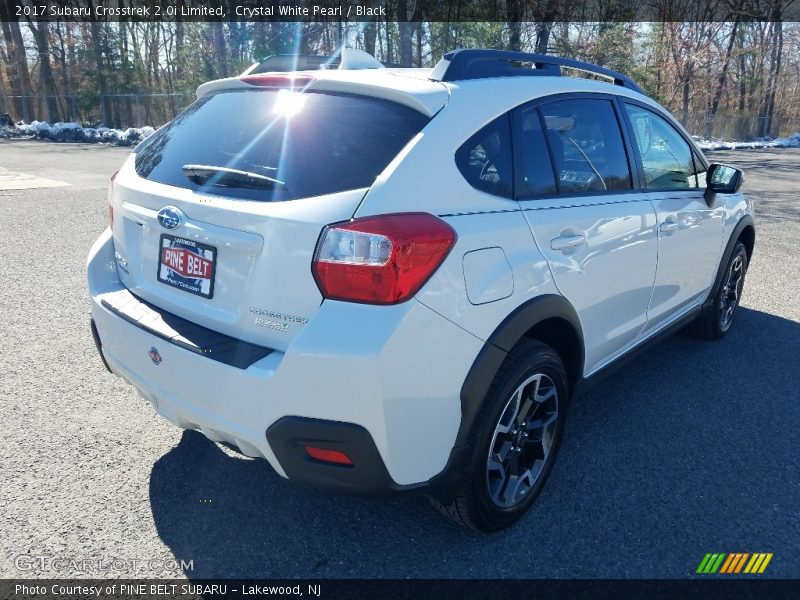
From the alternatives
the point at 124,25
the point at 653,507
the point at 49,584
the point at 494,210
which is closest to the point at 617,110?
the point at 494,210

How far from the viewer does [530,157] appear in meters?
2.54

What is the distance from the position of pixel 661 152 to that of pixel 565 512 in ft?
7.25

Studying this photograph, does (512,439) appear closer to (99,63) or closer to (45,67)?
(99,63)

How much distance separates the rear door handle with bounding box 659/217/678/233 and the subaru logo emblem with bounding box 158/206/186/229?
2466 mm

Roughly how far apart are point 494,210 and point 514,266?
22 cm

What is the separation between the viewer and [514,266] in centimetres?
228

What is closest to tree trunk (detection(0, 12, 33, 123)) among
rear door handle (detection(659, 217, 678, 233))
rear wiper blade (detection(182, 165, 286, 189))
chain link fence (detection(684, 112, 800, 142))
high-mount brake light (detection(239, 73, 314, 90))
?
chain link fence (detection(684, 112, 800, 142))

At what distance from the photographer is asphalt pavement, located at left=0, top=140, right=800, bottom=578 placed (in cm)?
235

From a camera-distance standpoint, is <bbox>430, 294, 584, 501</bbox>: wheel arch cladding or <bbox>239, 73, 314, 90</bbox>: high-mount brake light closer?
<bbox>430, 294, 584, 501</bbox>: wheel arch cladding

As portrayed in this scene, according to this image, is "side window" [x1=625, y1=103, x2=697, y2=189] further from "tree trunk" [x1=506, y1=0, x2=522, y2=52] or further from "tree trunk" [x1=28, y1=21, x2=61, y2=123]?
"tree trunk" [x1=28, y1=21, x2=61, y2=123]

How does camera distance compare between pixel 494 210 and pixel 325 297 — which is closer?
pixel 325 297

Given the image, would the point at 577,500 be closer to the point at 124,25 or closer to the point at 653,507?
the point at 653,507

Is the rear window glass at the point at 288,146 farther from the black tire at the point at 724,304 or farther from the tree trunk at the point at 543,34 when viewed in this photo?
the tree trunk at the point at 543,34

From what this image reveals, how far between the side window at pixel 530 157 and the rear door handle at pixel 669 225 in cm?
105
